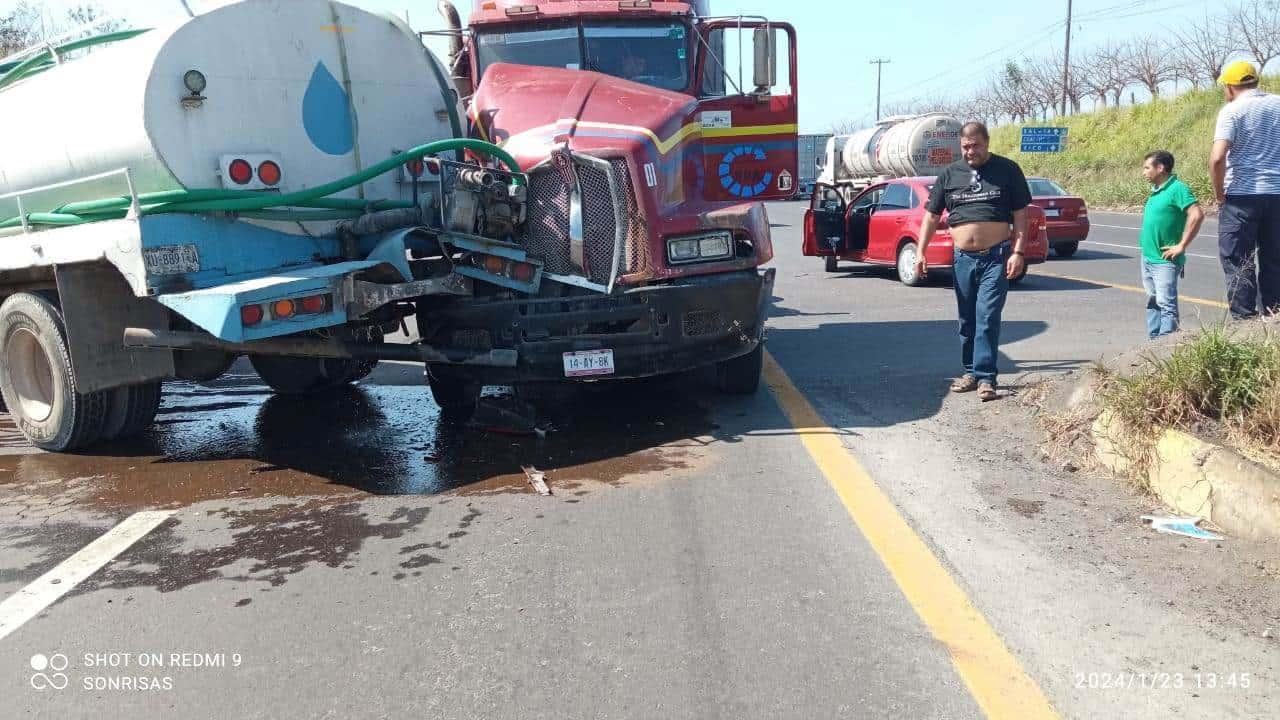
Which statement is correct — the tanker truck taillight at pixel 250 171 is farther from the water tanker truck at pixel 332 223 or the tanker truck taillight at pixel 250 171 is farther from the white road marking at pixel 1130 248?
the white road marking at pixel 1130 248

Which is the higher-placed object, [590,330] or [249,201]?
[249,201]

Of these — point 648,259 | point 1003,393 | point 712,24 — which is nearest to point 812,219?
point 712,24

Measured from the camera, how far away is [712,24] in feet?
26.4

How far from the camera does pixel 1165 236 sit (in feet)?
24.4

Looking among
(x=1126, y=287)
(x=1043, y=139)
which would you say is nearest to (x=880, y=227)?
(x=1126, y=287)

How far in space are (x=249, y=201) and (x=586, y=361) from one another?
2.14 metres

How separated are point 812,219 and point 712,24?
6761 millimetres

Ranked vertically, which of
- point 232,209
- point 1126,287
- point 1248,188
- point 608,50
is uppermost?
point 608,50

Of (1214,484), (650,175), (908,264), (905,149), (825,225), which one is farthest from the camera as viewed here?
(905,149)

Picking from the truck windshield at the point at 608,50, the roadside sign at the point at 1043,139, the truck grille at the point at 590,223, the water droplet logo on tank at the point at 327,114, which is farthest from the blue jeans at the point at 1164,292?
the roadside sign at the point at 1043,139

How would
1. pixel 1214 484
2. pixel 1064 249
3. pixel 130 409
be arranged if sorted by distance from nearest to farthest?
1. pixel 1214 484
2. pixel 130 409
3. pixel 1064 249

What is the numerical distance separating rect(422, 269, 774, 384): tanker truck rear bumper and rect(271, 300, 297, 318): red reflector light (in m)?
1.03

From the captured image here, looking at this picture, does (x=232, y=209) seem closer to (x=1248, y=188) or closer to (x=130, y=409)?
(x=130, y=409)

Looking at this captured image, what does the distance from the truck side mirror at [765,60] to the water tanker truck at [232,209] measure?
2.50 metres
